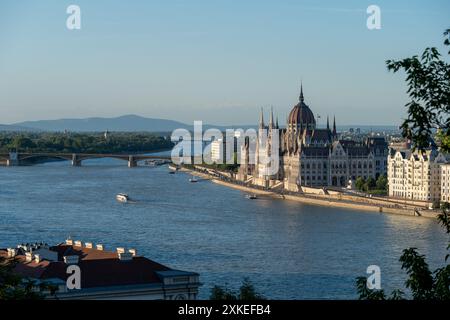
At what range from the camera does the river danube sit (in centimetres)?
908

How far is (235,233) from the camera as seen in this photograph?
1336 centimetres

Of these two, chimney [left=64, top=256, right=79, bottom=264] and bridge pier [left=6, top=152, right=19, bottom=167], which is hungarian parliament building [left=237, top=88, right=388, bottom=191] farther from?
chimney [left=64, top=256, right=79, bottom=264]

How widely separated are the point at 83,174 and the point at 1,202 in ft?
39.0

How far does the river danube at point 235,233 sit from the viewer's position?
908cm

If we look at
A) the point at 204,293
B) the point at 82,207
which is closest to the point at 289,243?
the point at 204,293

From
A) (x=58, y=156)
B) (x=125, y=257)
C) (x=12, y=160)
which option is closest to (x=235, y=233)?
(x=125, y=257)

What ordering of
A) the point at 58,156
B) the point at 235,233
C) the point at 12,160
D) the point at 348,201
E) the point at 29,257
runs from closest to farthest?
1. the point at 29,257
2. the point at 235,233
3. the point at 348,201
4. the point at 58,156
5. the point at 12,160

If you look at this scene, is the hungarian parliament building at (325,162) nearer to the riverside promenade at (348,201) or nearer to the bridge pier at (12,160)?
the riverside promenade at (348,201)

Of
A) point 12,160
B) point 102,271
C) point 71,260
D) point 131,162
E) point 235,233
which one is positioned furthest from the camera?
point 12,160

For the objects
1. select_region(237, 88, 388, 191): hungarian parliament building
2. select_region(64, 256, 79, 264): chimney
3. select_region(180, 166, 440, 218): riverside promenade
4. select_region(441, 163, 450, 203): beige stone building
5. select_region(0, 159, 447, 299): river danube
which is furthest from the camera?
select_region(237, 88, 388, 191): hungarian parliament building

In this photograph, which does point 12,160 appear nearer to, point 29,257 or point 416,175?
point 416,175

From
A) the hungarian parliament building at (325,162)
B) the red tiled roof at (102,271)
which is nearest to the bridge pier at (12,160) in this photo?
the hungarian parliament building at (325,162)

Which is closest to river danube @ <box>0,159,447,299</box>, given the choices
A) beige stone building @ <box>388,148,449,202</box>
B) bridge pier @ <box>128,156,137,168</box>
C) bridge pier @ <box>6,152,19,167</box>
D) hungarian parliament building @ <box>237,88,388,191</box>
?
beige stone building @ <box>388,148,449,202</box>

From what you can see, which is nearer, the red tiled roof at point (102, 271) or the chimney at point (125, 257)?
the red tiled roof at point (102, 271)
